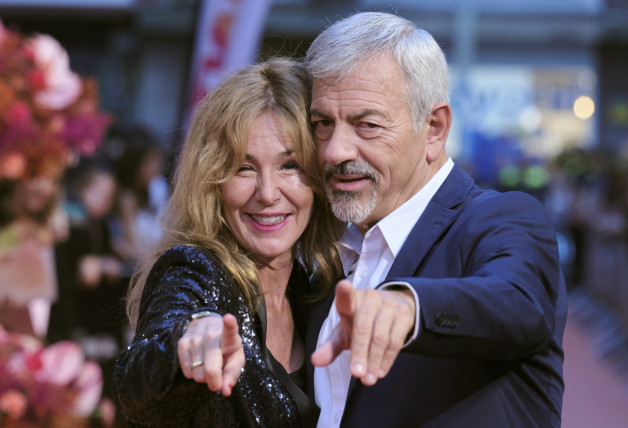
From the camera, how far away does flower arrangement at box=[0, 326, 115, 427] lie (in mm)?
2951

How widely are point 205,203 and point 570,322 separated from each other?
337 inches

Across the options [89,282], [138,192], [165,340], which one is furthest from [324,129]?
[138,192]

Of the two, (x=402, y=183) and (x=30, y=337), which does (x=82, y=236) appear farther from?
(x=402, y=183)

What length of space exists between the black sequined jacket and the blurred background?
32.3 inches

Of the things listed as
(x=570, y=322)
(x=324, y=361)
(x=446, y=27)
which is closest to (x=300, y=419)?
(x=324, y=361)

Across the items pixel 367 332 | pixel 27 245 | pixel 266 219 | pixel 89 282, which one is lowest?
pixel 89 282

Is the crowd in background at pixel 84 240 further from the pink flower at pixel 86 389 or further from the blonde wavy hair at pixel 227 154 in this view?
the blonde wavy hair at pixel 227 154

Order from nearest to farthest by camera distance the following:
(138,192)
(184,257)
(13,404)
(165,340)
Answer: (165,340)
(184,257)
(13,404)
(138,192)

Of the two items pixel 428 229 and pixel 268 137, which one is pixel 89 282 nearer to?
pixel 268 137

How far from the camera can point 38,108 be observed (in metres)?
3.25

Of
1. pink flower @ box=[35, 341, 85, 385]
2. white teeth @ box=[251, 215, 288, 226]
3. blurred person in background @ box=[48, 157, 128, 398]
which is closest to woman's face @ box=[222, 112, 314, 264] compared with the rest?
white teeth @ box=[251, 215, 288, 226]

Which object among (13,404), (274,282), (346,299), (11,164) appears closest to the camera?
(346,299)

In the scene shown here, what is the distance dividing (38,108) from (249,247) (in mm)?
1327

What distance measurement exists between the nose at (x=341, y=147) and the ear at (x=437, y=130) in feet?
0.64
